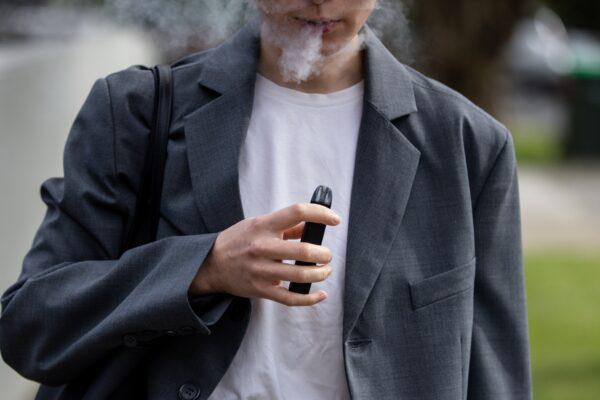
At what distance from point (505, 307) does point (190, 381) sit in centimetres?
67

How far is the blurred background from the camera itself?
8.79 feet

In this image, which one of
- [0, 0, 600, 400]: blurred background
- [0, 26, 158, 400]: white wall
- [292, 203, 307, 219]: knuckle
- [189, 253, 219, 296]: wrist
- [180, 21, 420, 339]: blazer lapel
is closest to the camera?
[292, 203, 307, 219]: knuckle

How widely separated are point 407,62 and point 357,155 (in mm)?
551

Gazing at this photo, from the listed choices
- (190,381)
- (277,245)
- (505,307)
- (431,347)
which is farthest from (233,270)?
(505,307)

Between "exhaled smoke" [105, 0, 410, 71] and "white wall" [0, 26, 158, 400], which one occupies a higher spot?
"exhaled smoke" [105, 0, 410, 71]

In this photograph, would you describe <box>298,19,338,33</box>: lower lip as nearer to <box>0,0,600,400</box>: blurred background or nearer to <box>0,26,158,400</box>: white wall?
<box>0,0,600,400</box>: blurred background

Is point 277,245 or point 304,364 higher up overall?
point 277,245

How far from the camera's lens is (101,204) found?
2.10m

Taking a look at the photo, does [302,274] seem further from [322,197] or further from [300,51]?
[300,51]

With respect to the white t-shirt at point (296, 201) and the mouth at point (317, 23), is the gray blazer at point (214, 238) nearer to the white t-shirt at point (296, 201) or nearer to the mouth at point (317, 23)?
the white t-shirt at point (296, 201)

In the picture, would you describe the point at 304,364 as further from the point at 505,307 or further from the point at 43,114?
the point at 43,114

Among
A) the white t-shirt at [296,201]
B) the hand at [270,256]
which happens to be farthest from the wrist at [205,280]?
the white t-shirt at [296,201]

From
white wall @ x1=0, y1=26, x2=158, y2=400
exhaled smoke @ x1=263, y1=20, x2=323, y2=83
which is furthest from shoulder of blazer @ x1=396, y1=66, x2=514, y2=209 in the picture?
white wall @ x1=0, y1=26, x2=158, y2=400

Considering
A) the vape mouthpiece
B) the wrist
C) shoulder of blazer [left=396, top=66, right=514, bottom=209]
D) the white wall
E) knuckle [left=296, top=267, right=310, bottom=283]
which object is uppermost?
shoulder of blazer [left=396, top=66, right=514, bottom=209]
